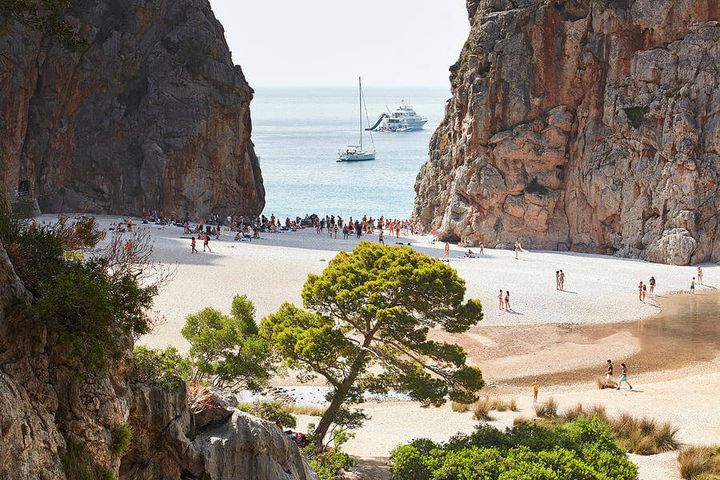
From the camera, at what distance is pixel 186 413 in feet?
38.9

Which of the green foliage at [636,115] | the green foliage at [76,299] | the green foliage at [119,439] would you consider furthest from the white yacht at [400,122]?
the green foliage at [119,439]

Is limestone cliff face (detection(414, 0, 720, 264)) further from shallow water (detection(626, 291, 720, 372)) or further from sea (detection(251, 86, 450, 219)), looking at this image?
sea (detection(251, 86, 450, 219))

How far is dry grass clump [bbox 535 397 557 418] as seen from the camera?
26.1 meters

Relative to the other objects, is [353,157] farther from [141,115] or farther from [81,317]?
[81,317]

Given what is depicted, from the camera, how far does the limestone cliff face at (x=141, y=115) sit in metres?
55.0

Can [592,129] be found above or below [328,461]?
above

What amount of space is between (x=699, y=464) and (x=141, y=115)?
43271 mm

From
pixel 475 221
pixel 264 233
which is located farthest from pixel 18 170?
pixel 475 221

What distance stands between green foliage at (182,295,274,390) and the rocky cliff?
666 centimetres

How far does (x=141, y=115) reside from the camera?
56719mm

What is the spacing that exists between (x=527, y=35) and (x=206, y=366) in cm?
4120

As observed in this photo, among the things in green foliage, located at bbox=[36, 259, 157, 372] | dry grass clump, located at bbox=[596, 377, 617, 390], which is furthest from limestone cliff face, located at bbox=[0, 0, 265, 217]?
green foliage, located at bbox=[36, 259, 157, 372]

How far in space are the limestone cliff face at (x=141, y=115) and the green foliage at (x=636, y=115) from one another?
23.6 metres

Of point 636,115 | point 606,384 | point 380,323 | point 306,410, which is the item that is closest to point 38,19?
point 380,323
